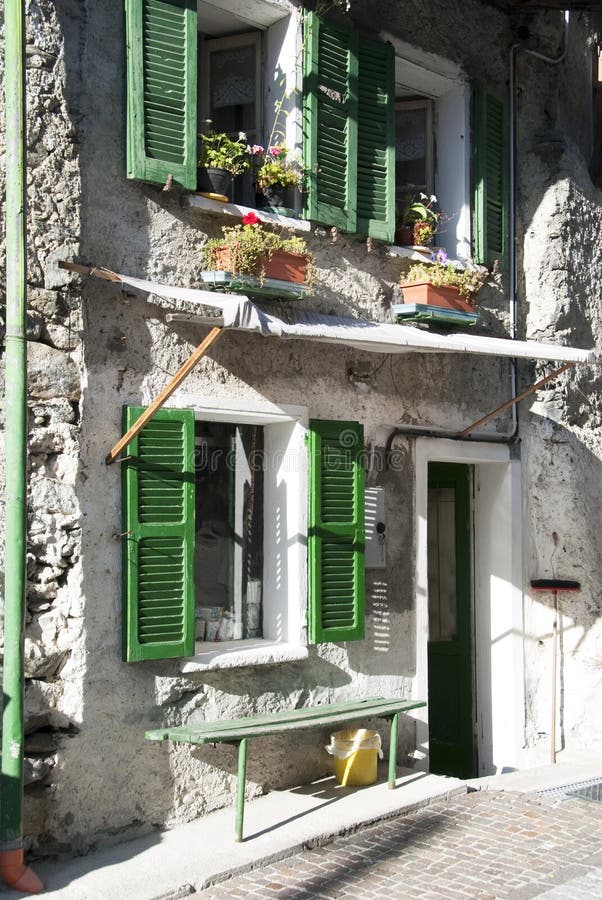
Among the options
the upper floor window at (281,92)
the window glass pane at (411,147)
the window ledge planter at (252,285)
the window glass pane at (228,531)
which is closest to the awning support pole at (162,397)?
the window ledge planter at (252,285)

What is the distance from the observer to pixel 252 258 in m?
7.32

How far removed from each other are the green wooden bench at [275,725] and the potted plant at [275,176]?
329cm

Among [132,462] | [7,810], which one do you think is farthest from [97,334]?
[7,810]

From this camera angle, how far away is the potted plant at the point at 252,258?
730 centimetres

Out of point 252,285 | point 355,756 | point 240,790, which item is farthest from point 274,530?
point 240,790

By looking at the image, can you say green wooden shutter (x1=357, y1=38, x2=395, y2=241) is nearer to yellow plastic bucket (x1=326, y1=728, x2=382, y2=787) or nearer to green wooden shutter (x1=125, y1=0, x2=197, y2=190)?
green wooden shutter (x1=125, y1=0, x2=197, y2=190)

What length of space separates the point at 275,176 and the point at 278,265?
69 cm

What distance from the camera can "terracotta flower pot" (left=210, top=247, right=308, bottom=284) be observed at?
7352mm

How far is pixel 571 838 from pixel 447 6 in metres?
6.19

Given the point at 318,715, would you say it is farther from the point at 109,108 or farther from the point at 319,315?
the point at 109,108

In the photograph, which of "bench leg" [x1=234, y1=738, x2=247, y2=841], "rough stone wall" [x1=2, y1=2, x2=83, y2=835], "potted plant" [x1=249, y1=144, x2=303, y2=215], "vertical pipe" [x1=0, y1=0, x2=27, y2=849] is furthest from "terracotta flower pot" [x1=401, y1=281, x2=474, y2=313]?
"bench leg" [x1=234, y1=738, x2=247, y2=841]

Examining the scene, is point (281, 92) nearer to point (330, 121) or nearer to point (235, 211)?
point (330, 121)

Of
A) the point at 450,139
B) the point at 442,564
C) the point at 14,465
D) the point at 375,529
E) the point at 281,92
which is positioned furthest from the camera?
the point at 442,564

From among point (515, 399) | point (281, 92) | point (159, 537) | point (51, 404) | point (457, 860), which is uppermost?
point (281, 92)
